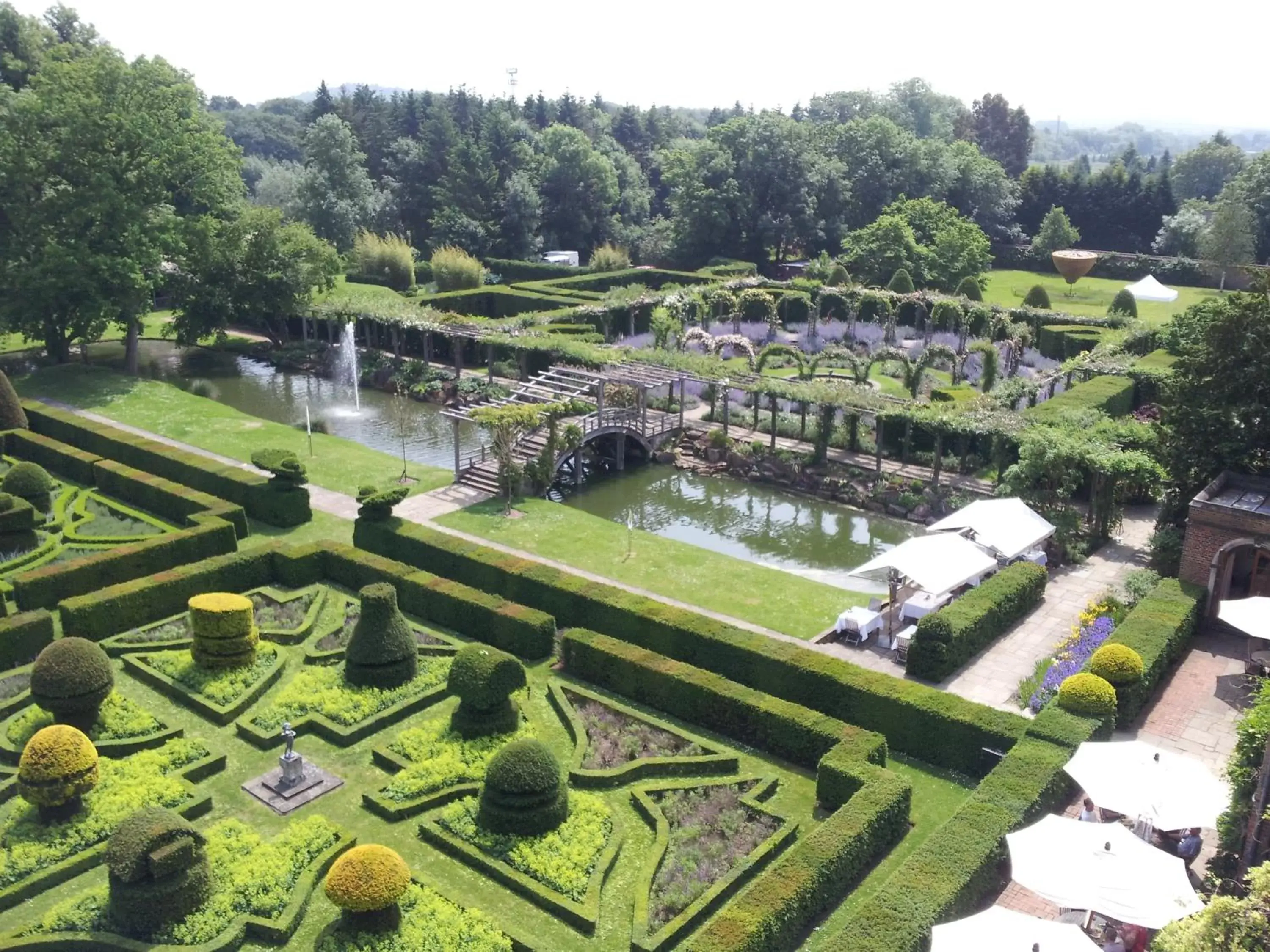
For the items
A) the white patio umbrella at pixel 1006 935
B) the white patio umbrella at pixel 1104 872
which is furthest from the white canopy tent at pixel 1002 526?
the white patio umbrella at pixel 1006 935

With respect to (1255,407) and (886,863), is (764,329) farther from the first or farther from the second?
(886,863)

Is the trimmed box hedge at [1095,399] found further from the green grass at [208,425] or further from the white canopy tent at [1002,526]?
the green grass at [208,425]

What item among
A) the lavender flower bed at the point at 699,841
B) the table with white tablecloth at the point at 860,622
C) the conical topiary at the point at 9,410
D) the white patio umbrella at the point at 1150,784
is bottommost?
the lavender flower bed at the point at 699,841

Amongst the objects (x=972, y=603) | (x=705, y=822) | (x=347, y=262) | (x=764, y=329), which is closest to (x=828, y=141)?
(x=764, y=329)

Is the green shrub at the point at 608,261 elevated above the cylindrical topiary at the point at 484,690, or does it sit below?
above

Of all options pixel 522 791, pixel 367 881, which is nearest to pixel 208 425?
pixel 522 791
